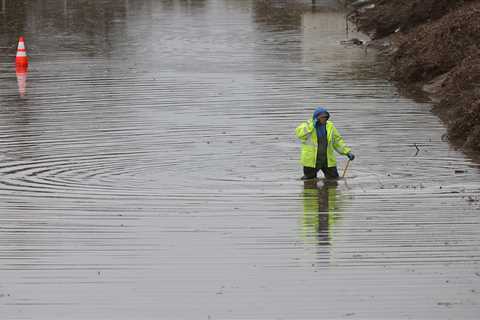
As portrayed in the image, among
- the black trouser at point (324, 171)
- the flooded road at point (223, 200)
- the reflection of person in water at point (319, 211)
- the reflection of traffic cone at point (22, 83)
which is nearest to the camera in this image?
the flooded road at point (223, 200)

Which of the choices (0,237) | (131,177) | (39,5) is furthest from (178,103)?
(39,5)

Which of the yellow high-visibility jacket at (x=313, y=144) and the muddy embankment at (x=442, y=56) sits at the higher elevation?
the yellow high-visibility jacket at (x=313, y=144)

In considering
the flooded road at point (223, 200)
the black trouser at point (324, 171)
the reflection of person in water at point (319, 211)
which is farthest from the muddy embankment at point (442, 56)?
the reflection of person in water at point (319, 211)

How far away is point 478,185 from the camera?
1769 cm

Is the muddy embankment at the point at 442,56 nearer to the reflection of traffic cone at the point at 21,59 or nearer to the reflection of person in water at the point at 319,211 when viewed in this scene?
the reflection of person in water at the point at 319,211

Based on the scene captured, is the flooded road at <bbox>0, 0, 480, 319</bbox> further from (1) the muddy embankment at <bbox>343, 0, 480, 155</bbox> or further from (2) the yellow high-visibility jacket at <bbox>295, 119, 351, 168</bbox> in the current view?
(1) the muddy embankment at <bbox>343, 0, 480, 155</bbox>

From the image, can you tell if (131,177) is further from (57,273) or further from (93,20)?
(93,20)

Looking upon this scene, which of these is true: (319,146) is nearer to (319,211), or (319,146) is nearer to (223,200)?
(223,200)

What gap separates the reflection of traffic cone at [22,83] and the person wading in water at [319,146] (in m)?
12.4

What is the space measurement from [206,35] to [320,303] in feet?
111

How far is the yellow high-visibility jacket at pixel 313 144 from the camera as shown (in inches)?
713

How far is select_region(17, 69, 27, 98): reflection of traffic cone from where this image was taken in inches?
1173

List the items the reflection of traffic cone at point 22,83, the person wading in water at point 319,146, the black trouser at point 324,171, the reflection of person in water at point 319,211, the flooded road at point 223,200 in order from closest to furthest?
1. the flooded road at point 223,200
2. the reflection of person in water at point 319,211
3. the person wading in water at point 319,146
4. the black trouser at point 324,171
5. the reflection of traffic cone at point 22,83

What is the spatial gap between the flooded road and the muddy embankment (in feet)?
1.68
